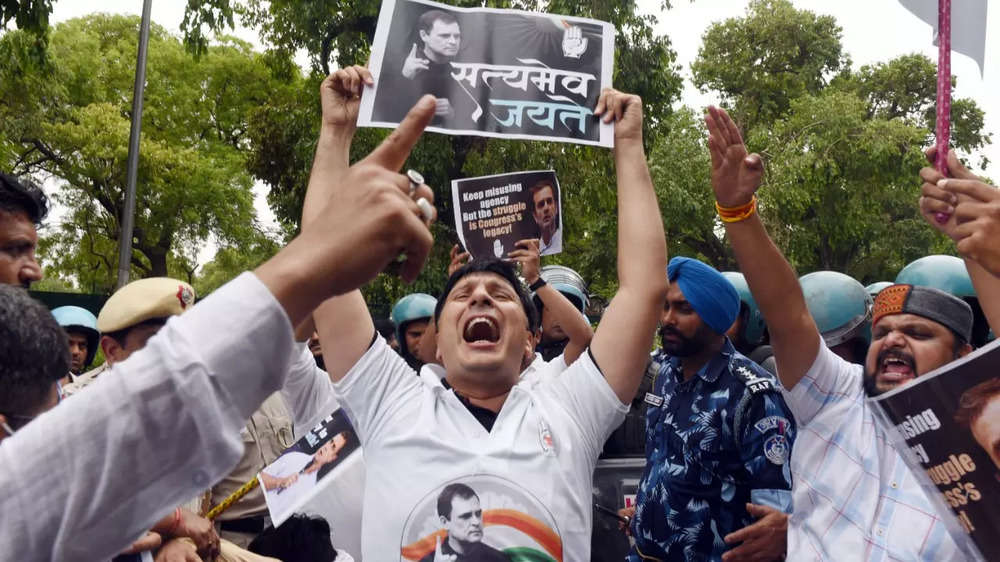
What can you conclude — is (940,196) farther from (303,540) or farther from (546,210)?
(546,210)

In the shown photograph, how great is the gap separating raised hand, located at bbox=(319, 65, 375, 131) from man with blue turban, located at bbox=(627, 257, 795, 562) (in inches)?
64.0

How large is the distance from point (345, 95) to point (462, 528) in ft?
4.49

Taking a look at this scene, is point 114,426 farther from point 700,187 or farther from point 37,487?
point 700,187

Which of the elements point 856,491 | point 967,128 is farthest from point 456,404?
point 967,128

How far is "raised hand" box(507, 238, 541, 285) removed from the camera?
4.43 metres

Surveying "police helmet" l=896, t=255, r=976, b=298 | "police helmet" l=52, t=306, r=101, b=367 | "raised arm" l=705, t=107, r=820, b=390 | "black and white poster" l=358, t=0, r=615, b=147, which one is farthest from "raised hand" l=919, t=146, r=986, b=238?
"police helmet" l=52, t=306, r=101, b=367

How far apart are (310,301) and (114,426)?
9.5 inches

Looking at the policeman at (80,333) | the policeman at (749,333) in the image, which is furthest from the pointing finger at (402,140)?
the policeman at (80,333)

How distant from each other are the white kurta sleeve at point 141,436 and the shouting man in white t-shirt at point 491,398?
138 centimetres

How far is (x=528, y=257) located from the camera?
4.55 m

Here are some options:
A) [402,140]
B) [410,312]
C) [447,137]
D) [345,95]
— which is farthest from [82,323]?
[447,137]

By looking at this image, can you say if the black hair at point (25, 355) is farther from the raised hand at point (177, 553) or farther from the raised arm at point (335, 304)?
the raised hand at point (177, 553)

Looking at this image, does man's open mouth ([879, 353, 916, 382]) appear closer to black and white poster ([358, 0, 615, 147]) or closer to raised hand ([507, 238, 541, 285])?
black and white poster ([358, 0, 615, 147])

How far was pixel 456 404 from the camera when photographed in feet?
8.50
